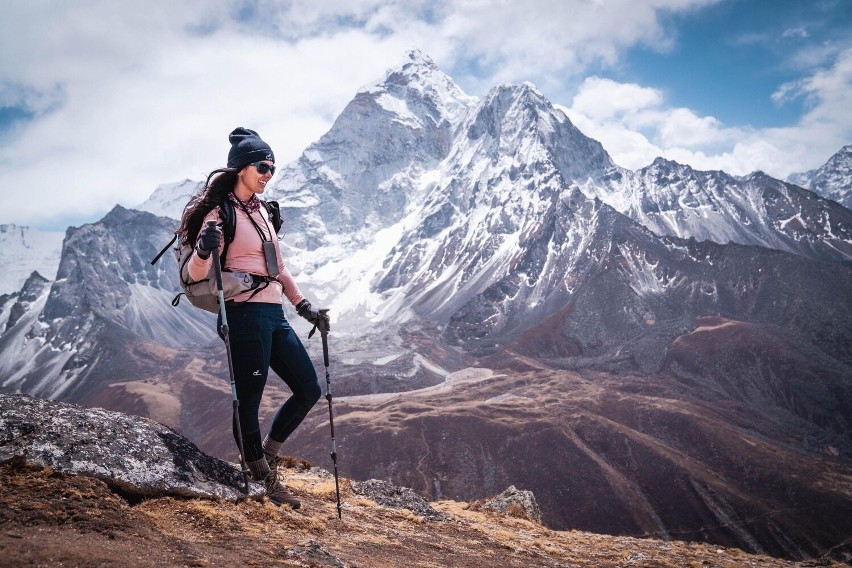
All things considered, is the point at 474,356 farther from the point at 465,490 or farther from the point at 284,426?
the point at 284,426

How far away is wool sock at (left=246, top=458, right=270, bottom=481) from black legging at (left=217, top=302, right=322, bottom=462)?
78 mm

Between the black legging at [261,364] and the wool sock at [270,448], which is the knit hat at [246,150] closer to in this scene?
the black legging at [261,364]

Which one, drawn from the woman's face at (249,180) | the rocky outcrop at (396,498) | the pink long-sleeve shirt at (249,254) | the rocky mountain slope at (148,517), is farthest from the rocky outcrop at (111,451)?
the rocky outcrop at (396,498)

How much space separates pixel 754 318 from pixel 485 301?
77686 millimetres

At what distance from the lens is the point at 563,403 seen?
106938 millimetres

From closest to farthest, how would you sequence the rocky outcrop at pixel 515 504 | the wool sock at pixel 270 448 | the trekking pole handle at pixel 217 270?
1. the trekking pole handle at pixel 217 270
2. the wool sock at pixel 270 448
3. the rocky outcrop at pixel 515 504

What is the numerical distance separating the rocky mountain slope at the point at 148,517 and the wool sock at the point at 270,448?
479mm

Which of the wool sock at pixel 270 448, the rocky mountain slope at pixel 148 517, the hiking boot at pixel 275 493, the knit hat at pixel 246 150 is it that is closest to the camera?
the rocky mountain slope at pixel 148 517

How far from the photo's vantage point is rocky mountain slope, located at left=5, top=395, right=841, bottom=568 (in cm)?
424

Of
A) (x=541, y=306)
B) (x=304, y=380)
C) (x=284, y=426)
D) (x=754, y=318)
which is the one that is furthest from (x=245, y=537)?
(x=541, y=306)

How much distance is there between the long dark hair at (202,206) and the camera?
5.58m

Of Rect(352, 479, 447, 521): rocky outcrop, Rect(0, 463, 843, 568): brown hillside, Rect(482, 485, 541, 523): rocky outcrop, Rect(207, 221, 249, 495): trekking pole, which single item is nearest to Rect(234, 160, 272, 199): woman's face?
Rect(207, 221, 249, 495): trekking pole

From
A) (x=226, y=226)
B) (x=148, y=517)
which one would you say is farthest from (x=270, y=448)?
(x=226, y=226)

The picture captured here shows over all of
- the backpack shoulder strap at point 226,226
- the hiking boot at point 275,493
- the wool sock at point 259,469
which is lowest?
the hiking boot at point 275,493
